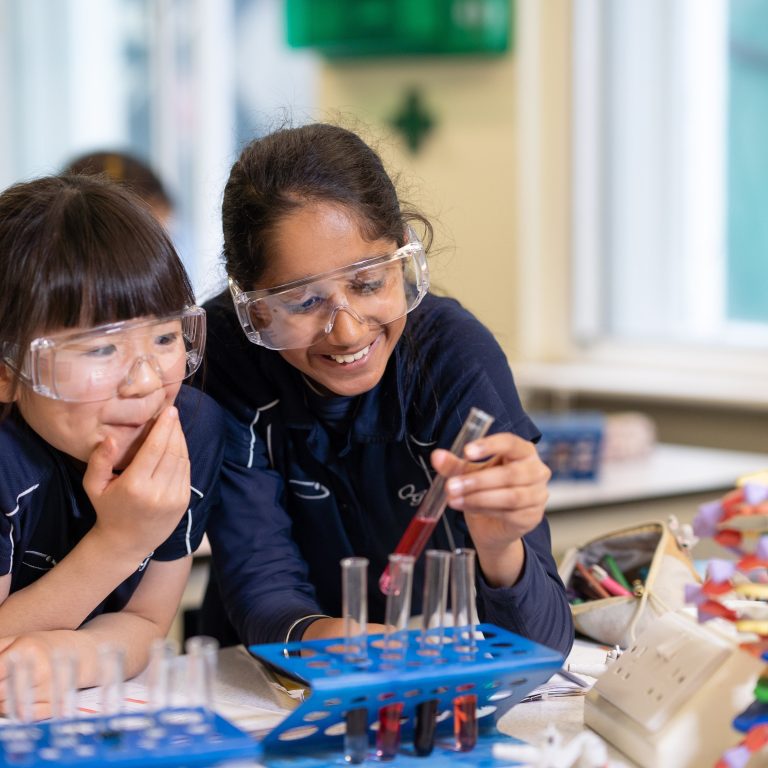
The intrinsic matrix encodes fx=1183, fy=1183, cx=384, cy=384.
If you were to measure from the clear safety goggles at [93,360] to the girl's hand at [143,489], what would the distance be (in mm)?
76

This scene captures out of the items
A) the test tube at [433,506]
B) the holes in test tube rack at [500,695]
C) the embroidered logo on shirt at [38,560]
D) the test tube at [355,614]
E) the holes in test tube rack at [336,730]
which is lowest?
the holes in test tube rack at [336,730]

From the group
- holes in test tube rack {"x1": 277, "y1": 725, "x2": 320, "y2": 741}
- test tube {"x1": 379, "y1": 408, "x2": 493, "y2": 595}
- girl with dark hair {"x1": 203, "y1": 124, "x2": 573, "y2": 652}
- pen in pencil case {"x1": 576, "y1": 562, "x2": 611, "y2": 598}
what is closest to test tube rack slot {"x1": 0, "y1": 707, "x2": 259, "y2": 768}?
holes in test tube rack {"x1": 277, "y1": 725, "x2": 320, "y2": 741}

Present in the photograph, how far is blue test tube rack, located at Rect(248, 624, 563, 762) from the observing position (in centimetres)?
89

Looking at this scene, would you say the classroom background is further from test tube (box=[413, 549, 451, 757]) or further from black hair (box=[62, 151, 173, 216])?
test tube (box=[413, 549, 451, 757])

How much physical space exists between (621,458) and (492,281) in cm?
83

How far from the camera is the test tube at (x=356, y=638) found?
3.06ft

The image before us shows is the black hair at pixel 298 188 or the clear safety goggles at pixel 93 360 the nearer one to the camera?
the clear safety goggles at pixel 93 360

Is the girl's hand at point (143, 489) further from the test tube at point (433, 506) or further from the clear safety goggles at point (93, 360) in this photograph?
the test tube at point (433, 506)

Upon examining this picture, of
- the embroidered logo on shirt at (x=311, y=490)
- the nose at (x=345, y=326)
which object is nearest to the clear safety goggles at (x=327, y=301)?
the nose at (x=345, y=326)

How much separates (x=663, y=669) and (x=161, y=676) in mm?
423

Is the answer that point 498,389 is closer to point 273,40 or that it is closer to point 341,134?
point 341,134

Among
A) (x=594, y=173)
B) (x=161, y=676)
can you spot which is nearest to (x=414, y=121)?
(x=594, y=173)

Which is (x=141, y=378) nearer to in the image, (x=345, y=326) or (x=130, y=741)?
(x=345, y=326)

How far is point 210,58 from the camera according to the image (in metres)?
4.68
